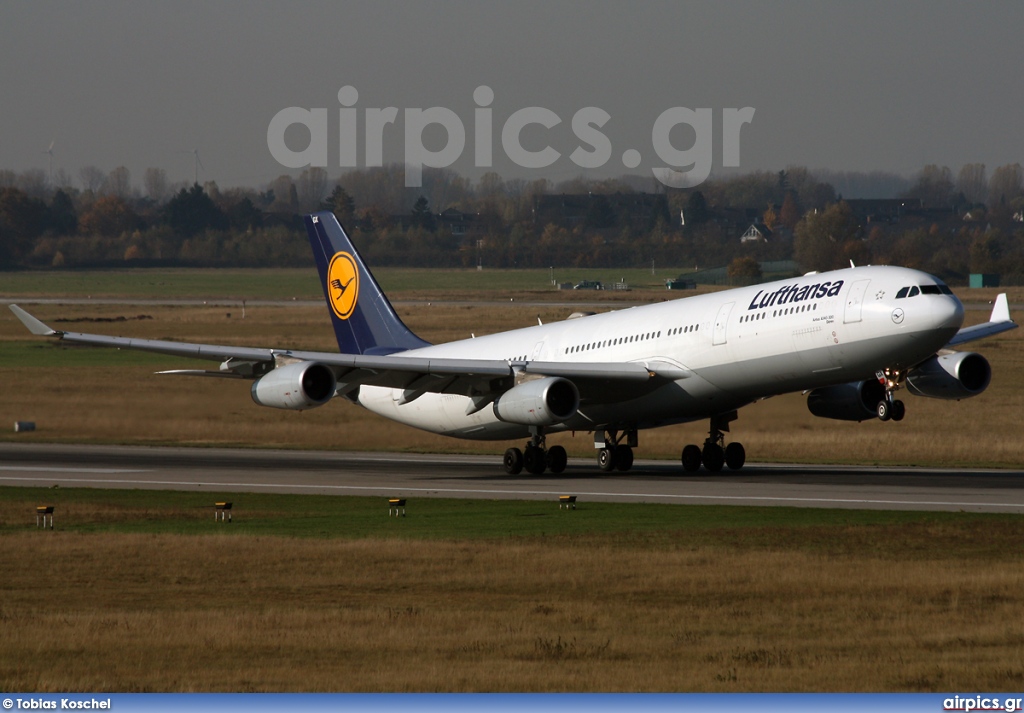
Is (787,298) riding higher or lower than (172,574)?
higher

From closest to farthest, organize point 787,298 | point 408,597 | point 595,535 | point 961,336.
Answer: point 408,597
point 595,535
point 787,298
point 961,336

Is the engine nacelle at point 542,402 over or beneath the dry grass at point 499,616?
over

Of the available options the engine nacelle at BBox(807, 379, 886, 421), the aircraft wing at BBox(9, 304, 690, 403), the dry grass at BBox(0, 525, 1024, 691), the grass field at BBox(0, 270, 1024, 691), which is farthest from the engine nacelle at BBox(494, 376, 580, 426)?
the dry grass at BBox(0, 525, 1024, 691)

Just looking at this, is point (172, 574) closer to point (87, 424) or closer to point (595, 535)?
point (595, 535)

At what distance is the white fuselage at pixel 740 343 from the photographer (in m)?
37.8

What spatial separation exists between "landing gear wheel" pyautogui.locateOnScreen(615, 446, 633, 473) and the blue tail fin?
9441 mm

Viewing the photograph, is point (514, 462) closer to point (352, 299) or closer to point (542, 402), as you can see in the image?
point (542, 402)

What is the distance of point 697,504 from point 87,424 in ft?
110

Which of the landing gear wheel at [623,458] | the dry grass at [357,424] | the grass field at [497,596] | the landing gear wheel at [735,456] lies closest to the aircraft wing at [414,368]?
the landing gear wheel at [623,458]

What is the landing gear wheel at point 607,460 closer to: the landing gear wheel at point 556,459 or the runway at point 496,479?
the runway at point 496,479

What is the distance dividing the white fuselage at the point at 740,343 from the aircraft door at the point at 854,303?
0.03 meters

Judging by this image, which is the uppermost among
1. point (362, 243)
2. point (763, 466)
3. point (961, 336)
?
point (362, 243)

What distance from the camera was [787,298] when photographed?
1585 inches

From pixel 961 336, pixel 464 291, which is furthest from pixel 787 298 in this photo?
pixel 464 291
